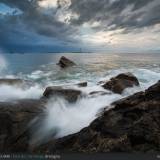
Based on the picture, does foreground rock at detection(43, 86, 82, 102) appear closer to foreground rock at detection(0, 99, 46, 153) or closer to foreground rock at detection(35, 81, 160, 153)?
foreground rock at detection(0, 99, 46, 153)

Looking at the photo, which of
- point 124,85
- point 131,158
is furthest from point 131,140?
point 124,85

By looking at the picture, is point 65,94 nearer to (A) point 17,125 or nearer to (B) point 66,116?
(B) point 66,116

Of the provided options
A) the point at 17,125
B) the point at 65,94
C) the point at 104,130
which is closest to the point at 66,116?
the point at 17,125

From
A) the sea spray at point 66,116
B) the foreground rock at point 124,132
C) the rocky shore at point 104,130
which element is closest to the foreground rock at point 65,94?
the sea spray at point 66,116

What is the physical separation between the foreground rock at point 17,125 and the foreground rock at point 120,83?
527cm

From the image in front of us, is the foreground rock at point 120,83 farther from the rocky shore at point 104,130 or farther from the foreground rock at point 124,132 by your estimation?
the foreground rock at point 124,132

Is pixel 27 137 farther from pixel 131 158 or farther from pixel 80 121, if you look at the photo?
pixel 131 158

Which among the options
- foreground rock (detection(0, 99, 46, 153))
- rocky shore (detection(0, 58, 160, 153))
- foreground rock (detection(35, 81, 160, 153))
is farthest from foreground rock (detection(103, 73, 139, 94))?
foreground rock (detection(35, 81, 160, 153))

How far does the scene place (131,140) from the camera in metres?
3.92

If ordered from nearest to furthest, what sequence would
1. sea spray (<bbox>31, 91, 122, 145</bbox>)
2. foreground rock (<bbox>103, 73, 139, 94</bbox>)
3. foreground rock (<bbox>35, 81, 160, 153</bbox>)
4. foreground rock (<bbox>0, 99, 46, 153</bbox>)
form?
foreground rock (<bbox>35, 81, 160, 153</bbox>), foreground rock (<bbox>0, 99, 46, 153</bbox>), sea spray (<bbox>31, 91, 122, 145</bbox>), foreground rock (<bbox>103, 73, 139, 94</bbox>)

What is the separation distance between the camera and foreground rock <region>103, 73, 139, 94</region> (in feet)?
39.4

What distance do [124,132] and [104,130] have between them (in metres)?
0.44

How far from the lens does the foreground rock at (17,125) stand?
19.2ft

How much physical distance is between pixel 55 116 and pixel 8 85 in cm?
579
